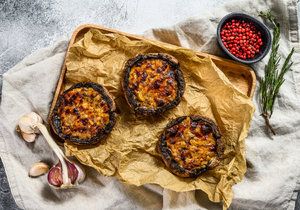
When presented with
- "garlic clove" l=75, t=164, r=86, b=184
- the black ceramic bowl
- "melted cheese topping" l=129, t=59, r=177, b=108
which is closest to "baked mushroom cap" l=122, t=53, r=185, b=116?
"melted cheese topping" l=129, t=59, r=177, b=108

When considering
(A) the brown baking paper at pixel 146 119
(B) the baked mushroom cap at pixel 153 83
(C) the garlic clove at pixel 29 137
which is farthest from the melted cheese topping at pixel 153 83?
(C) the garlic clove at pixel 29 137

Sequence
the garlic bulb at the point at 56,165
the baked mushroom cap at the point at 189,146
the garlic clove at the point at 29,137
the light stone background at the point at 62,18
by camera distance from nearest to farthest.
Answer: the baked mushroom cap at the point at 189,146 < the garlic bulb at the point at 56,165 < the garlic clove at the point at 29,137 < the light stone background at the point at 62,18

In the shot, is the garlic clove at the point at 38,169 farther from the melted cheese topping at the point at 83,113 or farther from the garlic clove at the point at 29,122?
the melted cheese topping at the point at 83,113

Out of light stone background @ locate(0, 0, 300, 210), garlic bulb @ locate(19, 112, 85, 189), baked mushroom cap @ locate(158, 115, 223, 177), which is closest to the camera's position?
baked mushroom cap @ locate(158, 115, 223, 177)

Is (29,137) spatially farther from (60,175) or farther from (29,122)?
(60,175)

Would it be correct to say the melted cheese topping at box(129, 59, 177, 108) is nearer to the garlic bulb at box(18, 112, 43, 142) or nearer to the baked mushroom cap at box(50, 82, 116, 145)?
the baked mushroom cap at box(50, 82, 116, 145)

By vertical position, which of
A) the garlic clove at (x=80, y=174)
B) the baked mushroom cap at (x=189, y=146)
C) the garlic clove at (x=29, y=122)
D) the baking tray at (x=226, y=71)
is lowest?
the garlic clove at (x=80, y=174)

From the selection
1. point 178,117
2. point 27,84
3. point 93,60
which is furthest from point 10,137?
point 178,117

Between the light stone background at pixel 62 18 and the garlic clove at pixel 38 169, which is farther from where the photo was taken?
the light stone background at pixel 62 18
